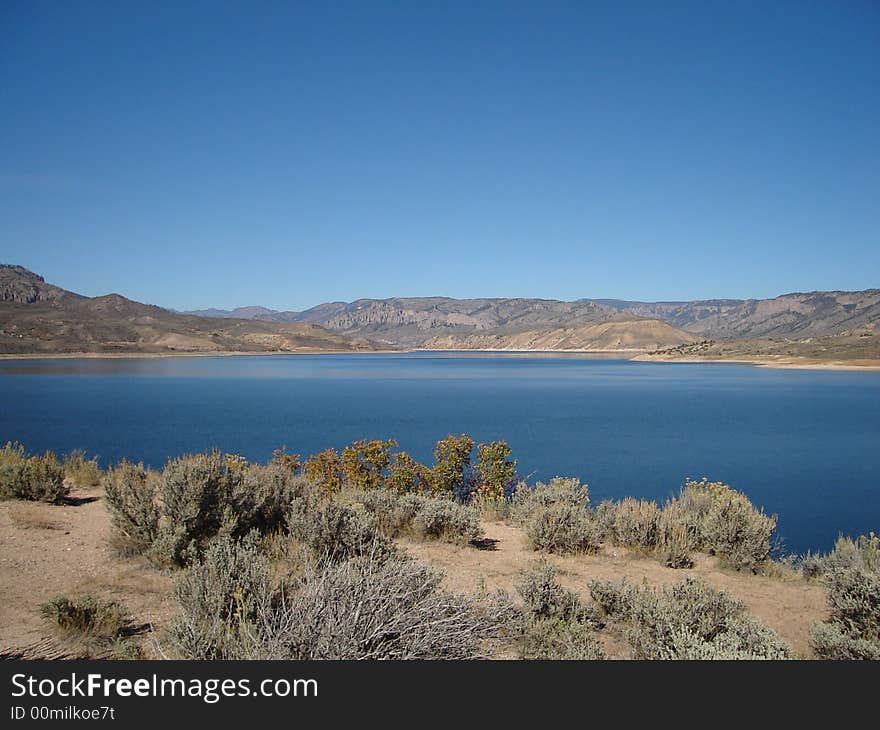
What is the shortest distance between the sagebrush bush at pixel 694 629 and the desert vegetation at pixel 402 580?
2 cm

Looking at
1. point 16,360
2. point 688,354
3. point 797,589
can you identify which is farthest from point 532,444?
point 688,354

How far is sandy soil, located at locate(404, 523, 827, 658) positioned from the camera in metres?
6.60

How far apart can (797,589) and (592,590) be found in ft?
11.2

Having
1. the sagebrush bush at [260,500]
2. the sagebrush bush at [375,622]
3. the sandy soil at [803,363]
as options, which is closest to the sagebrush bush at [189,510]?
the sagebrush bush at [260,500]

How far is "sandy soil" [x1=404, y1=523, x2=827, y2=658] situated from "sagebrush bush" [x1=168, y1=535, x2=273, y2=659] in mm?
2674

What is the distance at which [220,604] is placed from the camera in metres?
4.12

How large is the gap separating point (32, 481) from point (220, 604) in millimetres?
8153

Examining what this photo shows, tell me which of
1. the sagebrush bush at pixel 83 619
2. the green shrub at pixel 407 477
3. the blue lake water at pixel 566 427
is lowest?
the blue lake water at pixel 566 427

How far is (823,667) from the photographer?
3.54 metres

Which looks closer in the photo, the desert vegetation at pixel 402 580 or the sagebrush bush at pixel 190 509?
the desert vegetation at pixel 402 580

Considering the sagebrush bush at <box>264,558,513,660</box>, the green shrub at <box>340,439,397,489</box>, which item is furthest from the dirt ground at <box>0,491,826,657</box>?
the green shrub at <box>340,439,397,489</box>

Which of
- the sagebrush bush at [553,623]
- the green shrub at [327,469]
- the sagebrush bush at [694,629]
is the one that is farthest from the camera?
the green shrub at [327,469]

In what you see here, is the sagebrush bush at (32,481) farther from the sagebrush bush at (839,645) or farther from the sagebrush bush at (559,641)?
the sagebrush bush at (839,645)

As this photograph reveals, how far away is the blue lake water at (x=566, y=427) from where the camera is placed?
23.2m
